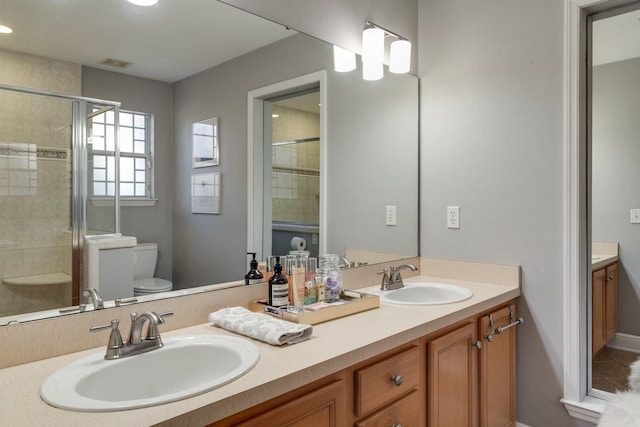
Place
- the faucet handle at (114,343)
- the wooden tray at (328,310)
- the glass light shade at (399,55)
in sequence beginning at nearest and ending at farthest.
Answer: the faucet handle at (114,343)
the wooden tray at (328,310)
the glass light shade at (399,55)

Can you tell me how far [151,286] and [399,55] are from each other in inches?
65.4

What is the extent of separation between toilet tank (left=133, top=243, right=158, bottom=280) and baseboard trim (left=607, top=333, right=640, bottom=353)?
2.15 m

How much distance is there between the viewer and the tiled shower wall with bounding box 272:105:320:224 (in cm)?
192

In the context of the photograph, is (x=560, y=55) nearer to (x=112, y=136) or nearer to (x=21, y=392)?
(x=112, y=136)

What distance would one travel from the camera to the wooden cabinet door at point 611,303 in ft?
7.06

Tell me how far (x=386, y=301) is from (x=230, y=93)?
1.05m

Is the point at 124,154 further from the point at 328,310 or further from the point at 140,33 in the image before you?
the point at 328,310

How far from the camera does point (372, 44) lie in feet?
7.00

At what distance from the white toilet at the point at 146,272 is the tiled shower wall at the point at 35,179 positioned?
20 cm

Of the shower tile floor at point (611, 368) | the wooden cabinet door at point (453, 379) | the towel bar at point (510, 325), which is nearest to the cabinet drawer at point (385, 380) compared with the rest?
the wooden cabinet door at point (453, 379)

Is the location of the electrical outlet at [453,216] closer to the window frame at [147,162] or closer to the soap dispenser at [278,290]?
the soap dispenser at [278,290]

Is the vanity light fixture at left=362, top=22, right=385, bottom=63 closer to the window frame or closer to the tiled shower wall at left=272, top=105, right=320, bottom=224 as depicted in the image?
the tiled shower wall at left=272, top=105, right=320, bottom=224

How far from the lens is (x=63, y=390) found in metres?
0.93

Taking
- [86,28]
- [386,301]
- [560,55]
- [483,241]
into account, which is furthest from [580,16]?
[86,28]
